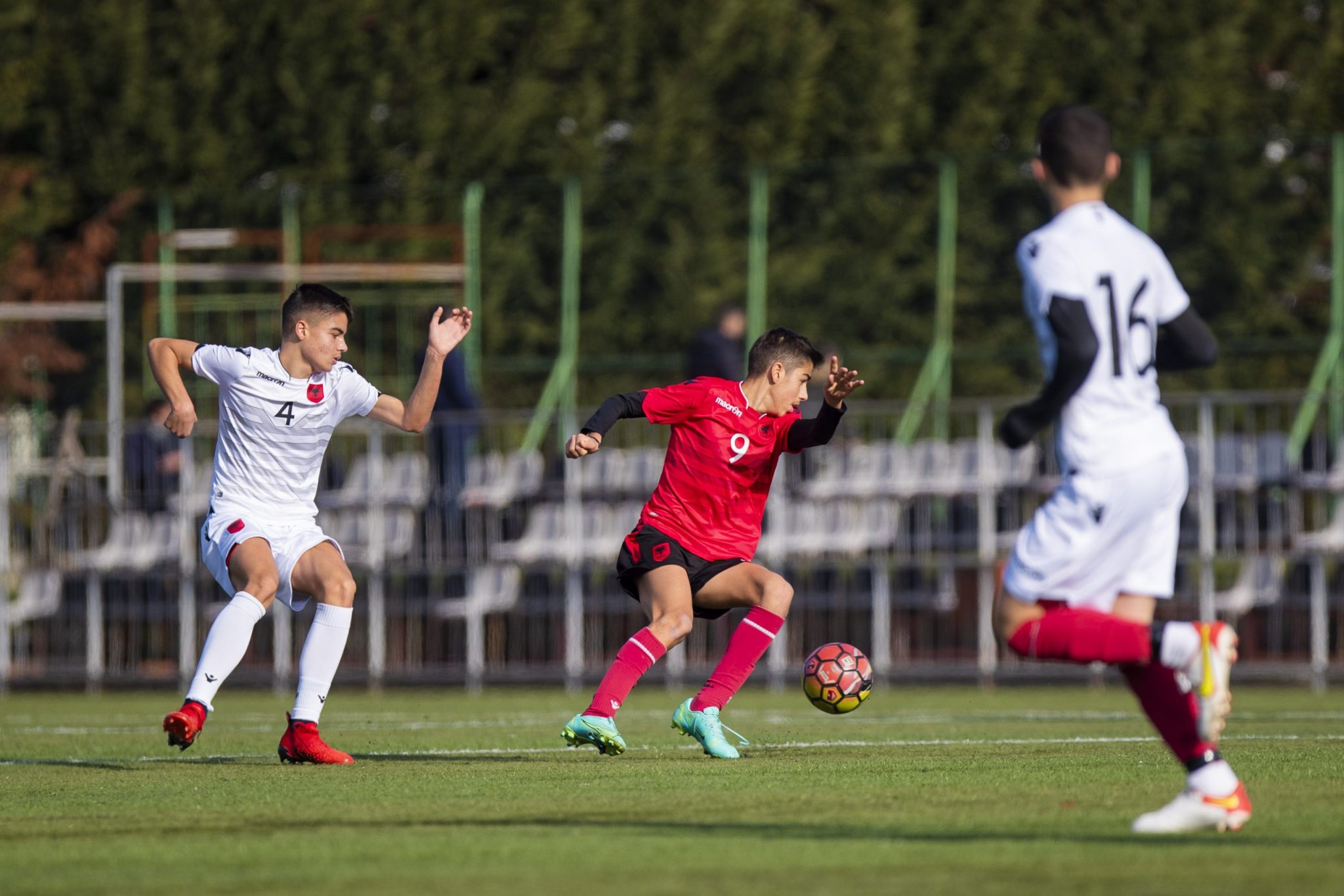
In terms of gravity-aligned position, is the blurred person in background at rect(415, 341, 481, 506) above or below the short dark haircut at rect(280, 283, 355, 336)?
below

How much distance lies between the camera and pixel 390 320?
22047 mm

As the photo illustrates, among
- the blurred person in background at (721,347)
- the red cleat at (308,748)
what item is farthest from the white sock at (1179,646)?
the blurred person in background at (721,347)

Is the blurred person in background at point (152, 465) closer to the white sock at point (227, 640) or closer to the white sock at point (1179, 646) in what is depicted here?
the white sock at point (227, 640)

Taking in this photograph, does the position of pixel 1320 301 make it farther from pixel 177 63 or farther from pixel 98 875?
pixel 98 875

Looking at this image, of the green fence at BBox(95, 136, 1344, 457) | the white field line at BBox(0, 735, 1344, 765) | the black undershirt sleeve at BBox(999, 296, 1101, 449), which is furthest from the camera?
the green fence at BBox(95, 136, 1344, 457)

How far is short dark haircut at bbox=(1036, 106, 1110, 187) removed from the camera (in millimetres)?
6688

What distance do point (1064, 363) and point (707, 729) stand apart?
11.4ft

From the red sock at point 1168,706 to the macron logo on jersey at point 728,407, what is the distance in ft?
11.5

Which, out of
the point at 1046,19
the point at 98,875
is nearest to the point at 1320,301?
the point at 1046,19

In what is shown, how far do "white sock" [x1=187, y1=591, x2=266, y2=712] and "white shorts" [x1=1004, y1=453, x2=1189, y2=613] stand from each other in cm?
410

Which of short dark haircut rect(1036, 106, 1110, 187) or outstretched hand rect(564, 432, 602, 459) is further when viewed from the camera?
outstretched hand rect(564, 432, 602, 459)

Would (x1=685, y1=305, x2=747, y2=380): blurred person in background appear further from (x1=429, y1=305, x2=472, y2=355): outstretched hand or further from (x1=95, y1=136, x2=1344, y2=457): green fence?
(x1=429, y1=305, x2=472, y2=355): outstretched hand

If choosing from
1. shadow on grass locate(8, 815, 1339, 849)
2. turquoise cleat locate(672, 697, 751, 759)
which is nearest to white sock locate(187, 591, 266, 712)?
turquoise cleat locate(672, 697, 751, 759)

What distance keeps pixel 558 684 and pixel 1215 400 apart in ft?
18.7
